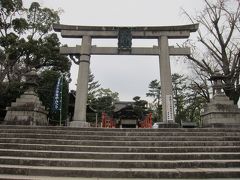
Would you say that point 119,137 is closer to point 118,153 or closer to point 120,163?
point 118,153

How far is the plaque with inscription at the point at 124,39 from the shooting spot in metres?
14.0

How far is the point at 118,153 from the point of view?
668 centimetres

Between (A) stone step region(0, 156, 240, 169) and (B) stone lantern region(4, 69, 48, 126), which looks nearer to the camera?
(A) stone step region(0, 156, 240, 169)

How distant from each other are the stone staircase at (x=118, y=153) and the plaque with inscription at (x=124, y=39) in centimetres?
597

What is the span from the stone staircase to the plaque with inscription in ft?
19.6

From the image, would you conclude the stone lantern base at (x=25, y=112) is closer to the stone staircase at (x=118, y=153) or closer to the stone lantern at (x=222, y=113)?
Result: the stone staircase at (x=118, y=153)

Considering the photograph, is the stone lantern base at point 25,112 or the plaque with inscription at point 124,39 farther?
the plaque with inscription at point 124,39

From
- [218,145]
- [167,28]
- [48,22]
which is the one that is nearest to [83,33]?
[167,28]

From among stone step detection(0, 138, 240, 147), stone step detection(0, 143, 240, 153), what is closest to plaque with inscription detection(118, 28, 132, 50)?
stone step detection(0, 138, 240, 147)

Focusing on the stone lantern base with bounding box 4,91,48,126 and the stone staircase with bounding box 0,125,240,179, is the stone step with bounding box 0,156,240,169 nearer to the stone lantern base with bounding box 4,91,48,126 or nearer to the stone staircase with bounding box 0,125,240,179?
the stone staircase with bounding box 0,125,240,179

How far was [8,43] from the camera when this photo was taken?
75.8 ft

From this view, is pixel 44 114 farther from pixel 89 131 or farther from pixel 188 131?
pixel 188 131

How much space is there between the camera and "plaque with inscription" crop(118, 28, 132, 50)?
14.0m

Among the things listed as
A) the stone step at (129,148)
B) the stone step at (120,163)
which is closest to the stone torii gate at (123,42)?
the stone step at (129,148)
